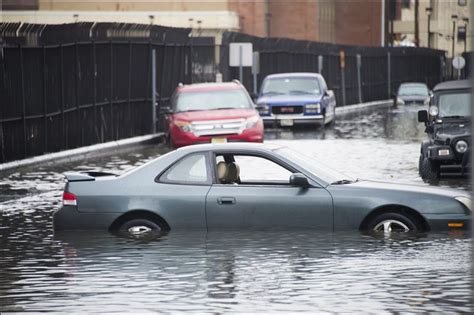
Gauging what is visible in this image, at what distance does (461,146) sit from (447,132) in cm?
48

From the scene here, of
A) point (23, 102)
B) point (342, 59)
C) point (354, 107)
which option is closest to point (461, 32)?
→ point (342, 59)

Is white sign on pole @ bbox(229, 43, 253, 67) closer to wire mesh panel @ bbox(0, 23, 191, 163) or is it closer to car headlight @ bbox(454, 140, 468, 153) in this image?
wire mesh panel @ bbox(0, 23, 191, 163)

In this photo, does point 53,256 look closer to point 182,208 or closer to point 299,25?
point 182,208

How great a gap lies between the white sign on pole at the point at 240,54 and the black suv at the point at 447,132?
25.6 m

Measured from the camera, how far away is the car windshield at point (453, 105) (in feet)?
77.7

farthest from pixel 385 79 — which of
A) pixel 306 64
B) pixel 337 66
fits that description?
pixel 306 64

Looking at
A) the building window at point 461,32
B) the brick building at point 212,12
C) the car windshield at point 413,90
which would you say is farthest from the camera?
the building window at point 461,32

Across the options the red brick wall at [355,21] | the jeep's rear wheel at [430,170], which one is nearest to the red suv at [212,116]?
the jeep's rear wheel at [430,170]

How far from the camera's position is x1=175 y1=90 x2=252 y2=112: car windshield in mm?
32125

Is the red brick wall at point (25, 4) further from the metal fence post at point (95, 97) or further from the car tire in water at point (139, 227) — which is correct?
the car tire in water at point (139, 227)

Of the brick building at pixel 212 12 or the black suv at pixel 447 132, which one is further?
the brick building at pixel 212 12

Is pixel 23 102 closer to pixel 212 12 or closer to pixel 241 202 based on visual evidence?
pixel 241 202

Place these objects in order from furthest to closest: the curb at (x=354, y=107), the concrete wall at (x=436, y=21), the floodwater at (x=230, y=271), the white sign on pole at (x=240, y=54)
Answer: the concrete wall at (x=436, y=21), the curb at (x=354, y=107), the white sign on pole at (x=240, y=54), the floodwater at (x=230, y=271)

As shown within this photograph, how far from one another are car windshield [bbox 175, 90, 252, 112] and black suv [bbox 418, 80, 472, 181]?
8.70 m
